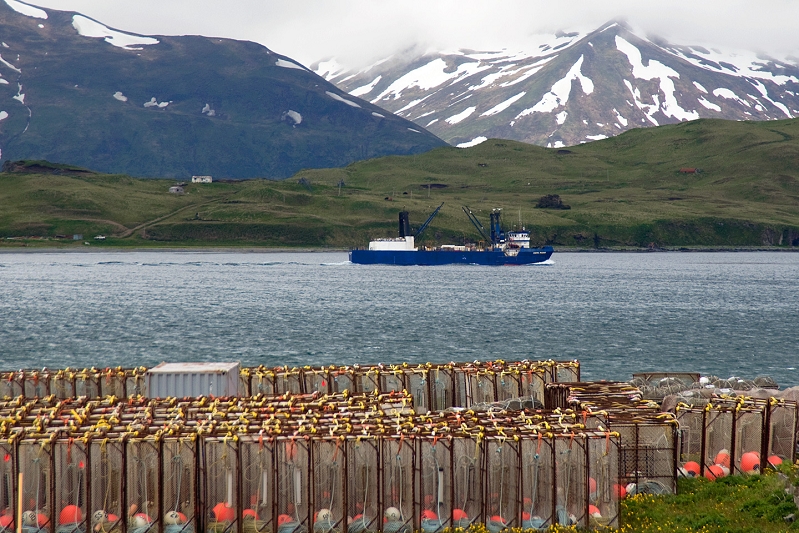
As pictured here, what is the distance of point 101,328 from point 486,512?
62.4 meters

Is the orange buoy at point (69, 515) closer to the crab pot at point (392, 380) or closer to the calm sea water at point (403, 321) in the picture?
the crab pot at point (392, 380)

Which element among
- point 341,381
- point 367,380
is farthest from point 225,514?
point 367,380

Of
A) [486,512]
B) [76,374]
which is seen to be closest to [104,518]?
[486,512]

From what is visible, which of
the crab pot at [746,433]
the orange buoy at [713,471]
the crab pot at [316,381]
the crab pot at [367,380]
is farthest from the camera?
the crab pot at [367,380]

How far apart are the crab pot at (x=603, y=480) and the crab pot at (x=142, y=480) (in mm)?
9867

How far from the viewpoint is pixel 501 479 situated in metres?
19.3

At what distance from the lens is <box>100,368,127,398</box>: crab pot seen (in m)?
28.6

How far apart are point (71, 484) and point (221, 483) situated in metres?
3.31

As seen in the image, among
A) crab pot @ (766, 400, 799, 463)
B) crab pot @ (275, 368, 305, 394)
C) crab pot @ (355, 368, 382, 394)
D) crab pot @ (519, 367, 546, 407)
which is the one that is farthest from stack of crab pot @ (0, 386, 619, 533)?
crab pot @ (519, 367, 546, 407)

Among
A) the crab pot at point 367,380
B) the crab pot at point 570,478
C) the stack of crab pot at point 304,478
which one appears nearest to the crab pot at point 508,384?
the crab pot at point 367,380

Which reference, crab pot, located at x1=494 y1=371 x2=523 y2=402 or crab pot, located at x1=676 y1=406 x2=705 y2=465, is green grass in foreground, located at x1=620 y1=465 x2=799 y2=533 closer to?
crab pot, located at x1=676 y1=406 x2=705 y2=465

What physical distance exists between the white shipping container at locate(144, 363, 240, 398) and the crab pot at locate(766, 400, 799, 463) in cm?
1640

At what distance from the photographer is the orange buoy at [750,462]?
74.2ft

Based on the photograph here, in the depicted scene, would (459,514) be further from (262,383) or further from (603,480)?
(262,383)
